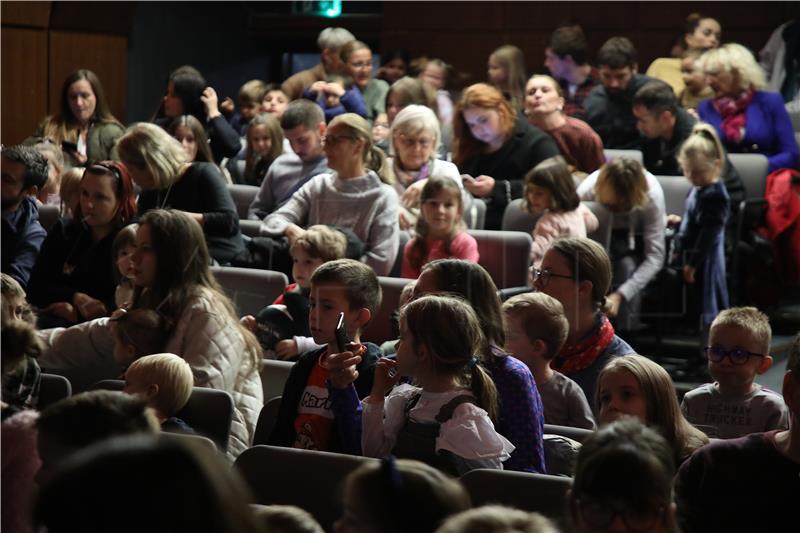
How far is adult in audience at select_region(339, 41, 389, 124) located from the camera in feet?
24.6

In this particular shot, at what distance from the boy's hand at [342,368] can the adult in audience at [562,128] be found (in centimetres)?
329

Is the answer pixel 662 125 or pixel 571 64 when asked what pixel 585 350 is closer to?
pixel 662 125

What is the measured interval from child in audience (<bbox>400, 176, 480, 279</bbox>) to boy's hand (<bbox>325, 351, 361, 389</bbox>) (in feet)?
5.28

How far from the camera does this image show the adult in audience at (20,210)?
14.2ft

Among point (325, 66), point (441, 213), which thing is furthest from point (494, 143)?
point (325, 66)

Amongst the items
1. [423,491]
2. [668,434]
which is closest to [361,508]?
[423,491]

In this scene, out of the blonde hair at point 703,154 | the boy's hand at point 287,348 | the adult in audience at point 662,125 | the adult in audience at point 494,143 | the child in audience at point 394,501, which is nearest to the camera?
the child in audience at point 394,501

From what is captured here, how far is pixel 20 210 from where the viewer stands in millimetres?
4402

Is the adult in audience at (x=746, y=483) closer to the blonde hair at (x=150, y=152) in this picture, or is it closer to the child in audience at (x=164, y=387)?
the child in audience at (x=164, y=387)

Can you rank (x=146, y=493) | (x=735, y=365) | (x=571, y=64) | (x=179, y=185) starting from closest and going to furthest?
(x=146, y=493) → (x=735, y=365) → (x=179, y=185) → (x=571, y=64)

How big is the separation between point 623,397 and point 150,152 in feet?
7.84

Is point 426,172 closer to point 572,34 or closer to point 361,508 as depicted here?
point 572,34

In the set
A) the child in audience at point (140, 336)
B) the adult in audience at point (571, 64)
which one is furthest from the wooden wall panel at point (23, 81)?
the child in audience at point (140, 336)

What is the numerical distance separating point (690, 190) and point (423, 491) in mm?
4138
